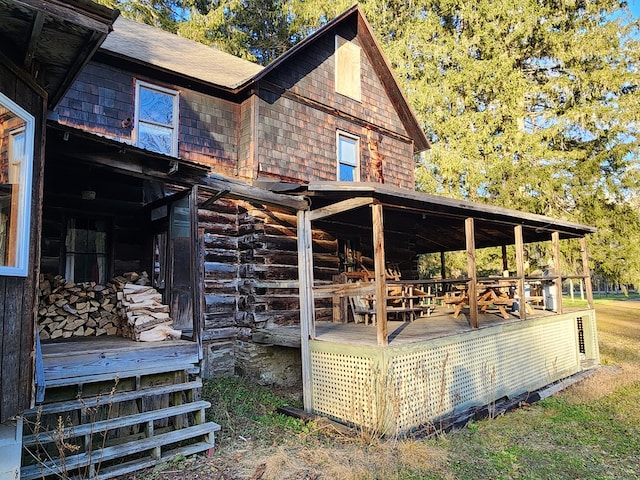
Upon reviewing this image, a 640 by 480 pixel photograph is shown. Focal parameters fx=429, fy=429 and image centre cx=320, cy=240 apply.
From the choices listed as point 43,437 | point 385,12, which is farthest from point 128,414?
point 385,12

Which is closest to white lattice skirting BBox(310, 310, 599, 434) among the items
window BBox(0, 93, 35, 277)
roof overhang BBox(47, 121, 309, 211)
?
roof overhang BBox(47, 121, 309, 211)

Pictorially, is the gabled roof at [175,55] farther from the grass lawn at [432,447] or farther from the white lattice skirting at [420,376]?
the grass lawn at [432,447]

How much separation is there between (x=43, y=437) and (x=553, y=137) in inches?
798

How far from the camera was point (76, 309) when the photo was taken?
6.60 m

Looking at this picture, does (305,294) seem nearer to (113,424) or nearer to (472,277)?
(472,277)

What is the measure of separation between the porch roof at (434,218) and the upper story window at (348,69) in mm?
3728

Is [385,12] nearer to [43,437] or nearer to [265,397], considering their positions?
[265,397]

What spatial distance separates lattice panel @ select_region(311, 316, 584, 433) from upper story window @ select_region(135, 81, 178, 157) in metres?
5.13

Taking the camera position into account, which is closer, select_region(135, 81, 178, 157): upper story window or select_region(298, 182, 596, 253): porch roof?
select_region(298, 182, 596, 253): porch roof

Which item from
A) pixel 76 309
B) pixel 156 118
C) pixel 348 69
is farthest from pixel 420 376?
pixel 348 69

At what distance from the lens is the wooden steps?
4051 millimetres

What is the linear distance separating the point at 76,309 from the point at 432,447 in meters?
5.53

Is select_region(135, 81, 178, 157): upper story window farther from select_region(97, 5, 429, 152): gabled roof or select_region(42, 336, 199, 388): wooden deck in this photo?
select_region(42, 336, 199, 388): wooden deck

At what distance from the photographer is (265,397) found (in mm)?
7688
